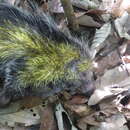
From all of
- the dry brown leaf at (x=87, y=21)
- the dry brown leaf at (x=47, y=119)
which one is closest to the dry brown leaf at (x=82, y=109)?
the dry brown leaf at (x=47, y=119)

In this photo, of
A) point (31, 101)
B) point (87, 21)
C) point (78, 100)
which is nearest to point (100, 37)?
point (87, 21)

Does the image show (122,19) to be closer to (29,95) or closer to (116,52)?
(116,52)

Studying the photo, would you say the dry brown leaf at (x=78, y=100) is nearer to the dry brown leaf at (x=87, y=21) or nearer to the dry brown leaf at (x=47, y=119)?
the dry brown leaf at (x=47, y=119)

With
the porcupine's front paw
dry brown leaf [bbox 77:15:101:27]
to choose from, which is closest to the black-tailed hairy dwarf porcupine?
the porcupine's front paw

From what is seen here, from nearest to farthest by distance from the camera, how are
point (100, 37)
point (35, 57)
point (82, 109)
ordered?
point (35, 57), point (82, 109), point (100, 37)

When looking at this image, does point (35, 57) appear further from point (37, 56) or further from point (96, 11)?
point (96, 11)

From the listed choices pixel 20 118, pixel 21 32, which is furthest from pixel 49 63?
pixel 20 118

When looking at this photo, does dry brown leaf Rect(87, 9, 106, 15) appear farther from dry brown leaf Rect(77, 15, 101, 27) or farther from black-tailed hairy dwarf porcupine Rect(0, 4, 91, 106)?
black-tailed hairy dwarf porcupine Rect(0, 4, 91, 106)

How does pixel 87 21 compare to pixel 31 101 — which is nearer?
pixel 31 101

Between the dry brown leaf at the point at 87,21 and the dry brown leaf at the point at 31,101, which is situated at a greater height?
the dry brown leaf at the point at 87,21
